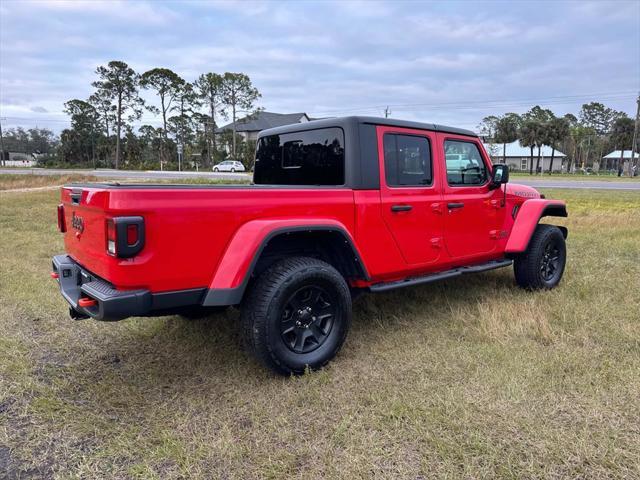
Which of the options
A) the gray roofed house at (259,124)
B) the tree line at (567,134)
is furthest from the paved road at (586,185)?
the gray roofed house at (259,124)

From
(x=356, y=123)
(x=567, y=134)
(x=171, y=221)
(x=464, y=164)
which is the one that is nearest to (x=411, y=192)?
(x=356, y=123)

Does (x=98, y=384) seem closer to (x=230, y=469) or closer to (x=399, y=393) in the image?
(x=230, y=469)

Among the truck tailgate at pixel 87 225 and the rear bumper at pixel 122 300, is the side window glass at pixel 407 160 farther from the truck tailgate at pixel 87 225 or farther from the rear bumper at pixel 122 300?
the truck tailgate at pixel 87 225

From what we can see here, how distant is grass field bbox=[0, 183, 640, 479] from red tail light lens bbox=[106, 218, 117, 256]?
986 mm

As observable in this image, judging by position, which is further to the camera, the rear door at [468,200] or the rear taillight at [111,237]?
the rear door at [468,200]

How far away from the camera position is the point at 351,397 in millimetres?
2840

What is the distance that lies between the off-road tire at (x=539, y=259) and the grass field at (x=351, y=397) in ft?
1.01

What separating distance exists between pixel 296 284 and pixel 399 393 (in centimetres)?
94

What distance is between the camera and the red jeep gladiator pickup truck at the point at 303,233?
253 centimetres

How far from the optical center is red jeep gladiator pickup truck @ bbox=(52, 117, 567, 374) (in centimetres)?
253

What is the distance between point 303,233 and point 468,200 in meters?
1.82

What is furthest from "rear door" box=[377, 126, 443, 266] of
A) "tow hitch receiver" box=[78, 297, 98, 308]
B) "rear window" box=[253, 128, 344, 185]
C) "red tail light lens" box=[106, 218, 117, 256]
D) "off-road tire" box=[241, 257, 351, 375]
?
"tow hitch receiver" box=[78, 297, 98, 308]

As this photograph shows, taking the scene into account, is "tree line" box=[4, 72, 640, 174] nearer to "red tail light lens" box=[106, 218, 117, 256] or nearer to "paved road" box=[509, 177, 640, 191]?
"paved road" box=[509, 177, 640, 191]

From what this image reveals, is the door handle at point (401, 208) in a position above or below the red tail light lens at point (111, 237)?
above
